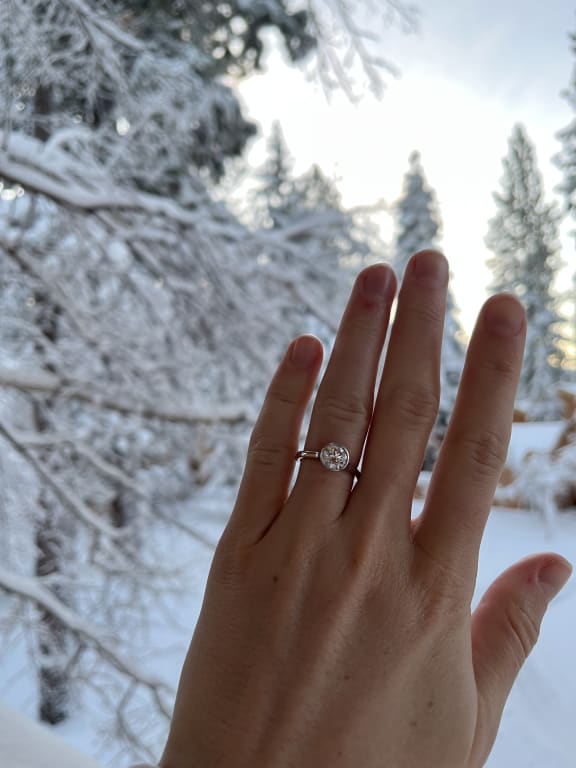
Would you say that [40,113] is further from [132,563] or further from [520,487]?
[520,487]

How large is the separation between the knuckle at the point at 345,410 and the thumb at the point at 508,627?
21 cm

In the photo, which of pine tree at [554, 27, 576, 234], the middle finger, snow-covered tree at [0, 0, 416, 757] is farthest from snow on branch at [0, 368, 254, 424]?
the middle finger

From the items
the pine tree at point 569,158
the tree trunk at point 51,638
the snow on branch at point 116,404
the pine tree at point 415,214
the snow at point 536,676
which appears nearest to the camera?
the snow at point 536,676

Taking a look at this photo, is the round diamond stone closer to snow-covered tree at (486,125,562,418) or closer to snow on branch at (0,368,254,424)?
snow-covered tree at (486,125,562,418)

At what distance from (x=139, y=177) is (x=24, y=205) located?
0.35m

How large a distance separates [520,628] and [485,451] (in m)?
0.16

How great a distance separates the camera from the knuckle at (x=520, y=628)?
1.83 feet

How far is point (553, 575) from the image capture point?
0.57 m

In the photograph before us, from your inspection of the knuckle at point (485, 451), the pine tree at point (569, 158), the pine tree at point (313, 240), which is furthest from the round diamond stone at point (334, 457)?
the pine tree at point (313, 240)

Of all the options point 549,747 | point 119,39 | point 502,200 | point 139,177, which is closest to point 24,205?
point 139,177

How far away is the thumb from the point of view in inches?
21.7

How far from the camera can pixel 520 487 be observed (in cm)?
113

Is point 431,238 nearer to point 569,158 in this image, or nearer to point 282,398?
point 569,158

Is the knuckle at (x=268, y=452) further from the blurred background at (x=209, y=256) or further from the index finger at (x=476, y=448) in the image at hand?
the blurred background at (x=209, y=256)
